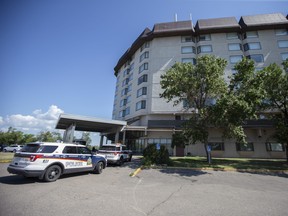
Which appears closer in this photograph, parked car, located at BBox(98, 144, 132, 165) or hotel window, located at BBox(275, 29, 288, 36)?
parked car, located at BBox(98, 144, 132, 165)

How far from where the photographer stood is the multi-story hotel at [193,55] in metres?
27.7

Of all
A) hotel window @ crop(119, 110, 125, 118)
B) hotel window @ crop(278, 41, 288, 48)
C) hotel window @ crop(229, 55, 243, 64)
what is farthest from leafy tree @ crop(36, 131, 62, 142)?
hotel window @ crop(278, 41, 288, 48)

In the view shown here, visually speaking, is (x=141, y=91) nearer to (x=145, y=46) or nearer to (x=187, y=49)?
(x=145, y=46)

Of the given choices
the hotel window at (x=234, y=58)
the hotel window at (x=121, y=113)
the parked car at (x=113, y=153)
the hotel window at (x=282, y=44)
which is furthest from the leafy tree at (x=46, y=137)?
the hotel window at (x=282, y=44)

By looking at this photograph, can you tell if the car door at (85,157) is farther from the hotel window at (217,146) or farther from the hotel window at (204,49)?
the hotel window at (204,49)

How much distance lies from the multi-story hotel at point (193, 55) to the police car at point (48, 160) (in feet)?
62.4

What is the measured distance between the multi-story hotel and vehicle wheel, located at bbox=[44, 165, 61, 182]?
66.3 ft

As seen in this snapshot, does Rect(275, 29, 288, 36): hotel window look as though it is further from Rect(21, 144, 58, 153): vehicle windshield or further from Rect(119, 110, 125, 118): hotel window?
Rect(21, 144, 58, 153): vehicle windshield

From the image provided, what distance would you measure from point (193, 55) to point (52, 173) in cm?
3284

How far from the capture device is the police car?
716 centimetres

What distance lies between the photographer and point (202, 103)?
61.7 ft

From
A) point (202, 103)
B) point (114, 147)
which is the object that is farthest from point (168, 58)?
point (114, 147)

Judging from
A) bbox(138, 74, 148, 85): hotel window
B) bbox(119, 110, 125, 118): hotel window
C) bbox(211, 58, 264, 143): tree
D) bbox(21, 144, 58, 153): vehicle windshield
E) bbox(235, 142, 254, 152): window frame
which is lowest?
bbox(21, 144, 58, 153): vehicle windshield

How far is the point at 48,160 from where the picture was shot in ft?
25.2
